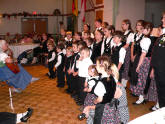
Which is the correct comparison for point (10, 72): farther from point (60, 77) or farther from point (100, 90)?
point (100, 90)

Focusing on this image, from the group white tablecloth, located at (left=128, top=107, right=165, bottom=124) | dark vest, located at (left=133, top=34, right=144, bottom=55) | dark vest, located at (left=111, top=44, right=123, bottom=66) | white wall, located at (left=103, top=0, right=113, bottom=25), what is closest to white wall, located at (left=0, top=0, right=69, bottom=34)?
white wall, located at (left=103, top=0, right=113, bottom=25)

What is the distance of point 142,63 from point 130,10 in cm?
321

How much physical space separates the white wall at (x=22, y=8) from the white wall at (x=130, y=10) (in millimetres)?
6796

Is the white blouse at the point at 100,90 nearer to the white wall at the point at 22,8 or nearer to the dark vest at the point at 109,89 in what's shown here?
the dark vest at the point at 109,89

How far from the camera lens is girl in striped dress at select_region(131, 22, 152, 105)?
330 cm

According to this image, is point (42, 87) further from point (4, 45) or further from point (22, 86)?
point (4, 45)

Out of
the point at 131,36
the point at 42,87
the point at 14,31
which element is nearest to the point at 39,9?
the point at 14,31

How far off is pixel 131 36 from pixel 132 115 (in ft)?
5.53

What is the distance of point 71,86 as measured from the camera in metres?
4.28

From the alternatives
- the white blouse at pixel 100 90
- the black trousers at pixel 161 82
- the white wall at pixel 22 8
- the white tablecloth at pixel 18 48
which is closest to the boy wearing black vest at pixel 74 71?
the black trousers at pixel 161 82

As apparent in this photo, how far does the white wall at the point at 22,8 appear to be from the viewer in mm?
11352

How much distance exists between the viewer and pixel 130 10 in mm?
6203

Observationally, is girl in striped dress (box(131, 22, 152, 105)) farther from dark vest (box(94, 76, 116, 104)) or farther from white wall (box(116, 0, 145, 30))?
white wall (box(116, 0, 145, 30))

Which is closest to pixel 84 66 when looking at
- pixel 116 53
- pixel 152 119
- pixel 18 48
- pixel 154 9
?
pixel 116 53
